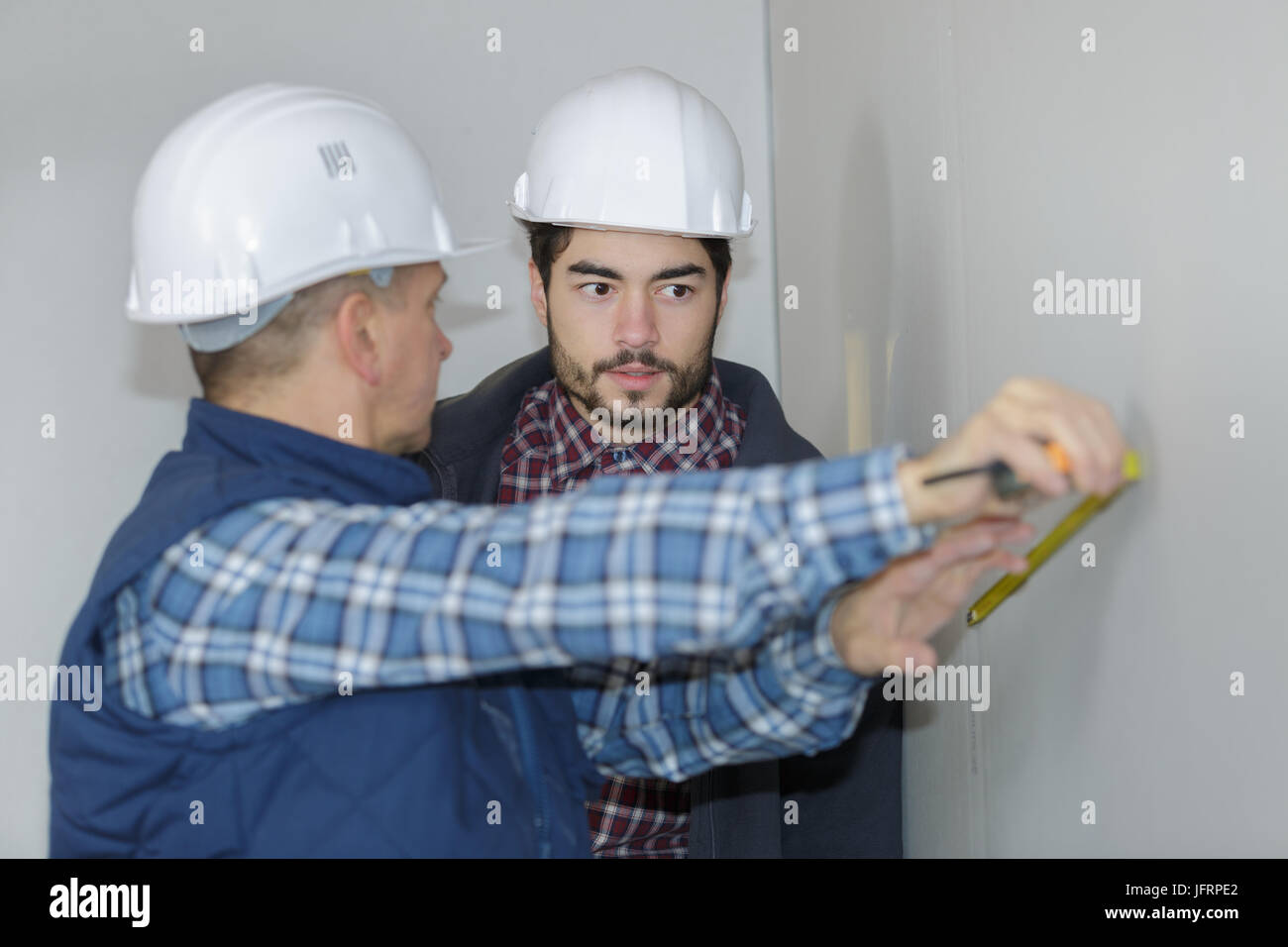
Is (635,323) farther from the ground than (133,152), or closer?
closer

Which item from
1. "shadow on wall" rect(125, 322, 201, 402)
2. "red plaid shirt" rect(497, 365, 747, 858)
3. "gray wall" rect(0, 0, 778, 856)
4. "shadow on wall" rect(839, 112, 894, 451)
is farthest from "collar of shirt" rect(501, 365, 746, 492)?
Result: "shadow on wall" rect(125, 322, 201, 402)

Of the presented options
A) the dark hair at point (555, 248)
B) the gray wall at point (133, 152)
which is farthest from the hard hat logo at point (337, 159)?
the gray wall at point (133, 152)

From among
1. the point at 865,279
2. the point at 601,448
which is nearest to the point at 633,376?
the point at 601,448

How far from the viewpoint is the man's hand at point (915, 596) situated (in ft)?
3.60

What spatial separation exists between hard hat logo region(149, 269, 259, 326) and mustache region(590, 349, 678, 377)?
830mm

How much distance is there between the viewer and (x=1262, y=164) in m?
0.88

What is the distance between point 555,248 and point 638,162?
8.0 inches

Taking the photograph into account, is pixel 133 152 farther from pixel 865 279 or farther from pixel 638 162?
pixel 865 279

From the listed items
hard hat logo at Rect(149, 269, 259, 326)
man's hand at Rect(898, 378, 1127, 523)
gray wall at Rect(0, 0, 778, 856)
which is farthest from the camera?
gray wall at Rect(0, 0, 778, 856)

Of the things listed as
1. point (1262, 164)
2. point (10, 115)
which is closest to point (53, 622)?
point (10, 115)

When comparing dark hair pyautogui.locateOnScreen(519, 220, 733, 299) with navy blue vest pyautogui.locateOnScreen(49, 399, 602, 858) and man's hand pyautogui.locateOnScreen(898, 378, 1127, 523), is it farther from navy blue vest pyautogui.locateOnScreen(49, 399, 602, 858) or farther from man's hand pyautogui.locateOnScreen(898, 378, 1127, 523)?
man's hand pyautogui.locateOnScreen(898, 378, 1127, 523)

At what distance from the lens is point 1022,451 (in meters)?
0.87

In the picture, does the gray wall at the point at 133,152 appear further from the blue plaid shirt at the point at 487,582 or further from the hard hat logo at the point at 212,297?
the blue plaid shirt at the point at 487,582

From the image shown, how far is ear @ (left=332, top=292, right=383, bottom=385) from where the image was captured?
1.28 meters
